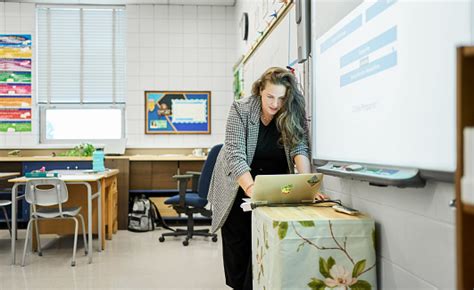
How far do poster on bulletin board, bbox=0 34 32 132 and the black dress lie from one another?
4.87m

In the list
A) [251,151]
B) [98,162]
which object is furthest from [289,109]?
[98,162]

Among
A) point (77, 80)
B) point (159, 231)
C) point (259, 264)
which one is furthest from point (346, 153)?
point (77, 80)

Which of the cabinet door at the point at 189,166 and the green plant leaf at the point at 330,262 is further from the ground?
the cabinet door at the point at 189,166

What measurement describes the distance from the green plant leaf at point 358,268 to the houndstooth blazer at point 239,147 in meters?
0.80

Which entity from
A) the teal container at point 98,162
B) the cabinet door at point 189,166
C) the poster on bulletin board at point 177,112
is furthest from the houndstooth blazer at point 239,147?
the poster on bulletin board at point 177,112

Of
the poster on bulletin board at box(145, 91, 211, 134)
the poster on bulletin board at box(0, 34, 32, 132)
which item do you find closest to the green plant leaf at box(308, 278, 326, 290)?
the poster on bulletin board at box(145, 91, 211, 134)

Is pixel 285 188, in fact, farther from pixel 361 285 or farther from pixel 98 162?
pixel 98 162

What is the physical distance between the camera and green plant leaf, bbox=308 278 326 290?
1664 mm

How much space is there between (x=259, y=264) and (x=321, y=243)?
378mm

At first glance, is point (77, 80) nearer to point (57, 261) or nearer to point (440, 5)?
point (57, 261)

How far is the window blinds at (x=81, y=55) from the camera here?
6.62 meters

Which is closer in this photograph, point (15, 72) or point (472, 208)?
point (472, 208)

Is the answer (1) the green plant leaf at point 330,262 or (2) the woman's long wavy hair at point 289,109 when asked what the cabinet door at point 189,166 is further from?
(1) the green plant leaf at point 330,262

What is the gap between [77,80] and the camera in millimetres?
6680
